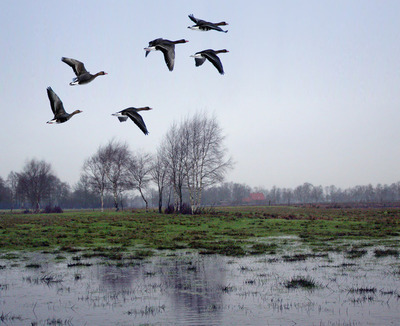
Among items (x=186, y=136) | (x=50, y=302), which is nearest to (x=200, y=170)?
(x=186, y=136)

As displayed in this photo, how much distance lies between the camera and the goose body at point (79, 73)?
733 centimetres

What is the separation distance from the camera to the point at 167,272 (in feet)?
49.3

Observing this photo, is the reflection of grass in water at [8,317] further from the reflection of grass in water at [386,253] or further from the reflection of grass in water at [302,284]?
the reflection of grass in water at [386,253]

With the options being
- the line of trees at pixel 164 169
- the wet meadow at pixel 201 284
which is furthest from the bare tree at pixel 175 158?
the wet meadow at pixel 201 284

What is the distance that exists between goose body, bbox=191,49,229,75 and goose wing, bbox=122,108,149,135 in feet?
5.05

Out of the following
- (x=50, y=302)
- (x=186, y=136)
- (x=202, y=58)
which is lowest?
(x=50, y=302)

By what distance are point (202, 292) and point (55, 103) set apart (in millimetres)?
6949

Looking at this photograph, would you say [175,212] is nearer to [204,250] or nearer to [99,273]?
[204,250]

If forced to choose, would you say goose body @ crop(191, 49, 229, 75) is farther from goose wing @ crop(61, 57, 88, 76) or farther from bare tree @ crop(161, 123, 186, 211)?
bare tree @ crop(161, 123, 186, 211)

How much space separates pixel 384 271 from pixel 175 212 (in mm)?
47057

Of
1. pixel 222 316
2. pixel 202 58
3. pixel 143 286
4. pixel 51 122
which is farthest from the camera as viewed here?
pixel 143 286

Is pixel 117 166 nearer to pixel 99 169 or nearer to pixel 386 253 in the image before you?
pixel 99 169

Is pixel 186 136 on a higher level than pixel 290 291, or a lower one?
higher

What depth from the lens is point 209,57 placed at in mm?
7957
